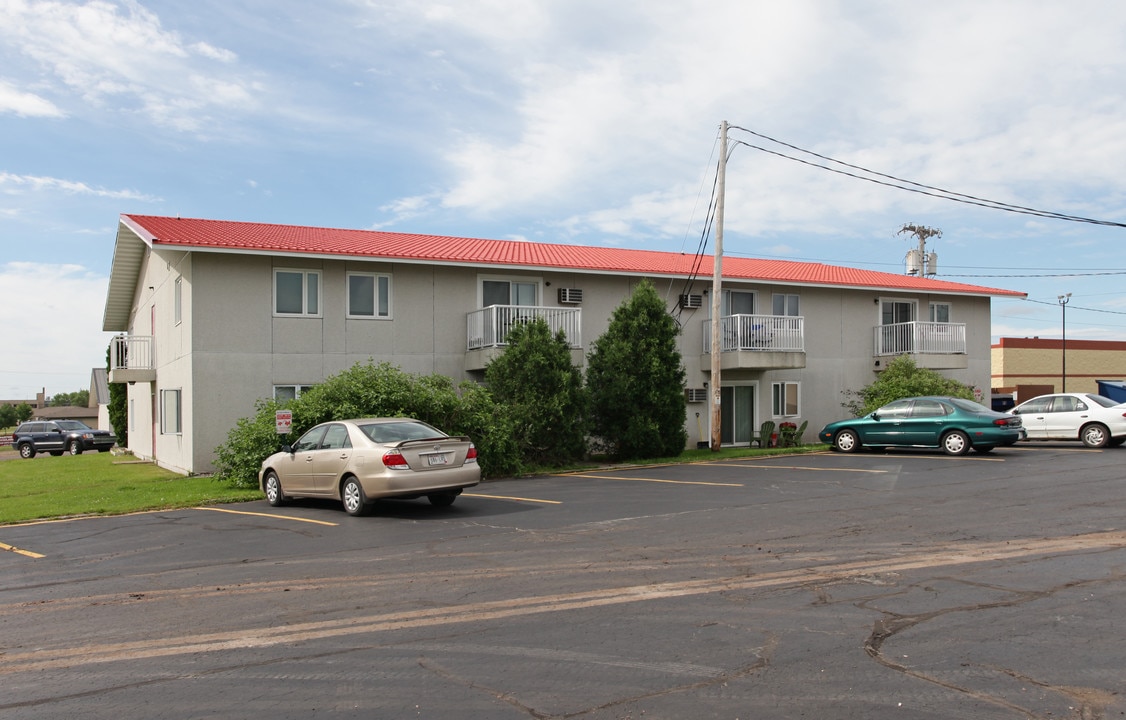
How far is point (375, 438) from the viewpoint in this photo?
13.1 meters

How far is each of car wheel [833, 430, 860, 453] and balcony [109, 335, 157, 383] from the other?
19.5 meters

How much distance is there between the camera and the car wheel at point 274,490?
48.6ft

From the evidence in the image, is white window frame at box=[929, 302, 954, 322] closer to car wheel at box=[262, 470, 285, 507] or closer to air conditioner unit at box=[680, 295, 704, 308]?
air conditioner unit at box=[680, 295, 704, 308]

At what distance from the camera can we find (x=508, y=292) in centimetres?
2475

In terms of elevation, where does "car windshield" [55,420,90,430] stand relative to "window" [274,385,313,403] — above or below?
below

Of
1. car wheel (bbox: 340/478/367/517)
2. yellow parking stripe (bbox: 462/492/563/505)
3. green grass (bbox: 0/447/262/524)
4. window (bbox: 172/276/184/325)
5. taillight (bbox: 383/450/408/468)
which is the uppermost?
window (bbox: 172/276/184/325)

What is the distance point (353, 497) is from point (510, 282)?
12.4 metres

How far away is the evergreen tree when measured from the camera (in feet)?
74.5

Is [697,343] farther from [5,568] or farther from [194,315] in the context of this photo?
[5,568]

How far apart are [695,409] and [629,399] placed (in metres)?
5.11

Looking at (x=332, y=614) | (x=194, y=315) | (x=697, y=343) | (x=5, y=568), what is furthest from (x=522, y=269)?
(x=332, y=614)

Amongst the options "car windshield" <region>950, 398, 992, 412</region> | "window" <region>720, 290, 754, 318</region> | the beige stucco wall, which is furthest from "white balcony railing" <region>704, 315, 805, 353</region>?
"car windshield" <region>950, 398, 992, 412</region>

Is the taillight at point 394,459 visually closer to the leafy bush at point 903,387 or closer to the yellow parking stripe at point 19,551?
the yellow parking stripe at point 19,551

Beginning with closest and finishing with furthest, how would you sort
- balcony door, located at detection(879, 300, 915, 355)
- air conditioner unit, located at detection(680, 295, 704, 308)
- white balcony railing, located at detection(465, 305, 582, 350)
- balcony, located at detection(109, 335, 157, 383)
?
1. white balcony railing, located at detection(465, 305, 582, 350)
2. balcony, located at detection(109, 335, 157, 383)
3. air conditioner unit, located at detection(680, 295, 704, 308)
4. balcony door, located at detection(879, 300, 915, 355)
